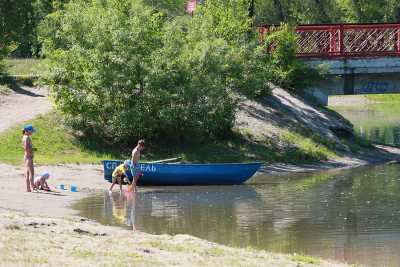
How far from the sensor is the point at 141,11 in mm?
39938

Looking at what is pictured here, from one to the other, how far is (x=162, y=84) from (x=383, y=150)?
40.8ft

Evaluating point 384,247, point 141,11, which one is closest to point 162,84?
point 141,11

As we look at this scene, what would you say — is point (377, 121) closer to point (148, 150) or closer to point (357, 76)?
point (357, 76)

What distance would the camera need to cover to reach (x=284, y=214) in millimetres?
27859

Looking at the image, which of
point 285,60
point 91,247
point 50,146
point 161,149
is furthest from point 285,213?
point 285,60

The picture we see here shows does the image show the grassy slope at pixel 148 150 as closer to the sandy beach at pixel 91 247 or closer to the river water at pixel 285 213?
the river water at pixel 285 213

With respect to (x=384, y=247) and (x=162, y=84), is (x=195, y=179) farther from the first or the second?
(x=384, y=247)

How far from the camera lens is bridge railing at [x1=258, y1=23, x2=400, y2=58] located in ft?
151

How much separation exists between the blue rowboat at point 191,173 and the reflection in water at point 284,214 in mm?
322

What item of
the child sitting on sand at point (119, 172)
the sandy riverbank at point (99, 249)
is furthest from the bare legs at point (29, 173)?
the sandy riverbank at point (99, 249)

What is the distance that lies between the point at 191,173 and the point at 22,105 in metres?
11.3

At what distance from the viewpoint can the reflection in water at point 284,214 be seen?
2284 cm

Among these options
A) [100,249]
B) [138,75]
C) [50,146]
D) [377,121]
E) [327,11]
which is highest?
[327,11]

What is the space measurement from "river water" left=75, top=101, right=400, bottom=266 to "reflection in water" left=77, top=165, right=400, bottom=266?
0.02m
